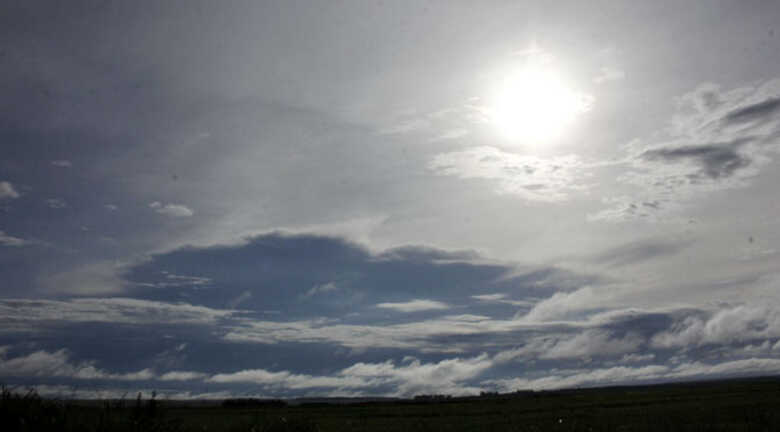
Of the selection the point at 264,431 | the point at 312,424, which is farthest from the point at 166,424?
the point at 312,424

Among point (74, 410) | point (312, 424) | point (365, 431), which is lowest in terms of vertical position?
point (365, 431)

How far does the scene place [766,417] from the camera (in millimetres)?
26828

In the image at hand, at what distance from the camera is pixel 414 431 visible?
28.3m

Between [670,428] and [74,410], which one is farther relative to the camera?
[670,428]

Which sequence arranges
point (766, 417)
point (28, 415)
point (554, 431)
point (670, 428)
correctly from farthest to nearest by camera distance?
point (766, 417)
point (670, 428)
point (554, 431)
point (28, 415)

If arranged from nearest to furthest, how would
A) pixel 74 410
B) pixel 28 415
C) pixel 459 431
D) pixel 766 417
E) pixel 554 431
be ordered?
pixel 28 415 → pixel 74 410 → pixel 554 431 → pixel 766 417 → pixel 459 431

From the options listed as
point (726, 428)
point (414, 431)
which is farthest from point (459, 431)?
point (726, 428)

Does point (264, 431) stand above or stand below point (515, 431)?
above

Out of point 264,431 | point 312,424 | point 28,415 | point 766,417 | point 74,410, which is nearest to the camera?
point 28,415

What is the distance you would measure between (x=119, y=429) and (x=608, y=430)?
733 inches

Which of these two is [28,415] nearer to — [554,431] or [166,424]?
[166,424]

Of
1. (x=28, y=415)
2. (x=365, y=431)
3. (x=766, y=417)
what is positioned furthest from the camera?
(x=365, y=431)

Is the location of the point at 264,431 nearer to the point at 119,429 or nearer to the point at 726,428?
the point at 119,429

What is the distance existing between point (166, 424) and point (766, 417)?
26.8 m
